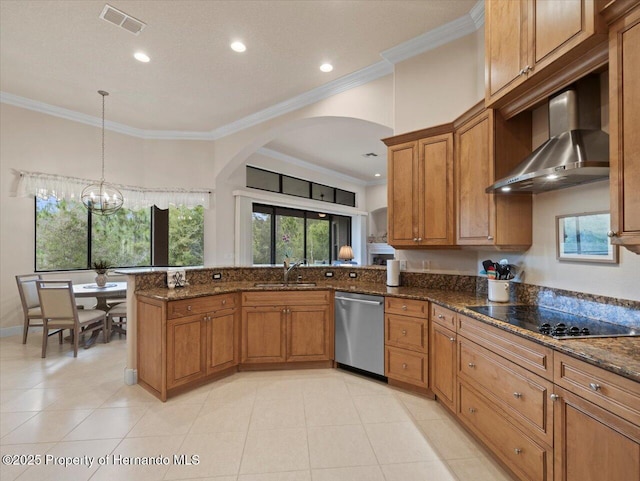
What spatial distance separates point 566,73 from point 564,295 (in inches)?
54.9

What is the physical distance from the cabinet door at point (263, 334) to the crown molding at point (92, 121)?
3.71m

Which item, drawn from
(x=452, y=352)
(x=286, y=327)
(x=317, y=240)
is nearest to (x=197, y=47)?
(x=286, y=327)

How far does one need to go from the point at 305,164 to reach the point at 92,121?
13.1ft

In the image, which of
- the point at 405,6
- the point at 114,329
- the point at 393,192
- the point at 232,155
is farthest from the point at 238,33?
the point at 114,329

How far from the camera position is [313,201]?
292 inches

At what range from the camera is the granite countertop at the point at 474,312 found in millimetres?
1213

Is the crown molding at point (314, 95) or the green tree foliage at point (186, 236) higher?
the crown molding at point (314, 95)

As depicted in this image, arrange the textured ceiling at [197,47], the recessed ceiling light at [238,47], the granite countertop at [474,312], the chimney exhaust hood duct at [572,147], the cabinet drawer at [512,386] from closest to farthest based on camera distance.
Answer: the granite countertop at [474,312], the cabinet drawer at [512,386], the chimney exhaust hood duct at [572,147], the textured ceiling at [197,47], the recessed ceiling light at [238,47]

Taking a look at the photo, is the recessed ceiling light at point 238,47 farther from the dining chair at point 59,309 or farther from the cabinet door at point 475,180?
the dining chair at point 59,309

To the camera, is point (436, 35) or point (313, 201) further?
point (313, 201)

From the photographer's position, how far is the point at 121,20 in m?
2.82

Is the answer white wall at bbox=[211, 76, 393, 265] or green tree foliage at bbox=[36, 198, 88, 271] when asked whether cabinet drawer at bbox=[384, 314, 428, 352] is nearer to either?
white wall at bbox=[211, 76, 393, 265]

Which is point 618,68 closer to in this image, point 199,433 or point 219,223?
point 199,433

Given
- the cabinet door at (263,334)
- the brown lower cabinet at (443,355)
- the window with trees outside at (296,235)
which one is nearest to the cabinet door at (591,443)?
the brown lower cabinet at (443,355)
